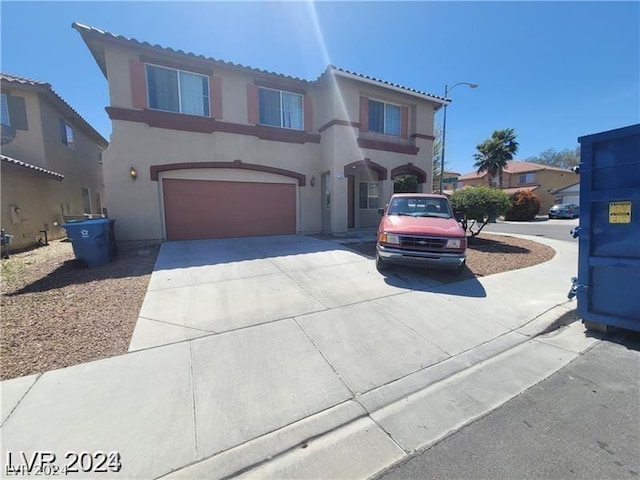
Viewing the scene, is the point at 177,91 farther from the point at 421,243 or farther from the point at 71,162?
the point at 421,243

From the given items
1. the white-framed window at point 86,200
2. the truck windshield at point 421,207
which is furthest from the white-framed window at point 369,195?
the white-framed window at point 86,200

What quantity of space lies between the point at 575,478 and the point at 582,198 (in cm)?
381

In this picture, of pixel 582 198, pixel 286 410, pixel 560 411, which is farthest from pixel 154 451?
pixel 582 198

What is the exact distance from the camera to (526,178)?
3697 cm

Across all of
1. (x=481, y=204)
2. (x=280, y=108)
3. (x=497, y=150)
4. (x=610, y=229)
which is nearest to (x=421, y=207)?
(x=610, y=229)

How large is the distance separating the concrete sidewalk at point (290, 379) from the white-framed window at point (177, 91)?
751 centimetres

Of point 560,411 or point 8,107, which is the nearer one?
point 560,411

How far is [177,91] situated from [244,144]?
9.40 ft

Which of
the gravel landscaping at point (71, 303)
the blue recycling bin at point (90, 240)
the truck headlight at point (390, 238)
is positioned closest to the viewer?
the gravel landscaping at point (71, 303)

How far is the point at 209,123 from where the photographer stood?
10.5 meters

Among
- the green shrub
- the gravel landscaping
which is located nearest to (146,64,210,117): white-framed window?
the gravel landscaping

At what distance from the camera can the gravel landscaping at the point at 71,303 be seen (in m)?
3.36

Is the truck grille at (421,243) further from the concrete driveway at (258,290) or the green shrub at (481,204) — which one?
the green shrub at (481,204)

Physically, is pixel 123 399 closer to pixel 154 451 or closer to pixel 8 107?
pixel 154 451
